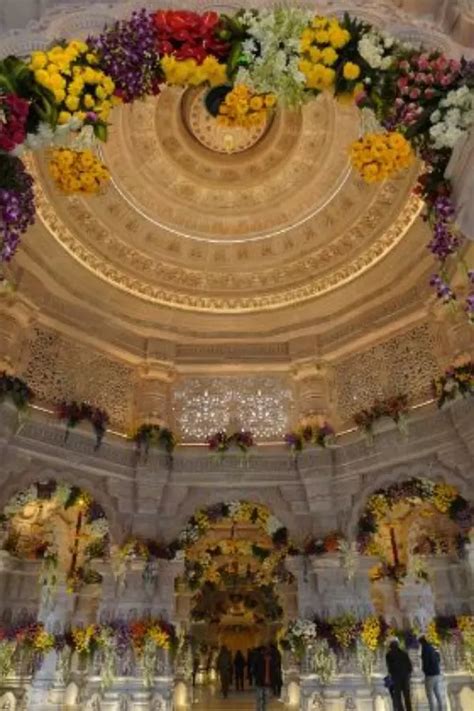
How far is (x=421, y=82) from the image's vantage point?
4633mm

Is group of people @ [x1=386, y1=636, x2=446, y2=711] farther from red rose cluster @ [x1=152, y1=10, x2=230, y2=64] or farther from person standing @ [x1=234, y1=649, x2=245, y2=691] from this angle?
person standing @ [x1=234, y1=649, x2=245, y2=691]

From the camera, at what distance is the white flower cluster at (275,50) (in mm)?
4605

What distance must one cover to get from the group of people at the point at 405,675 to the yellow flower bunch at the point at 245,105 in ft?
25.3

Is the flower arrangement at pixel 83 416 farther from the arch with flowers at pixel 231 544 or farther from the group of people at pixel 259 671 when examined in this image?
the group of people at pixel 259 671

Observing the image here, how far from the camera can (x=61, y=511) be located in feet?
39.6

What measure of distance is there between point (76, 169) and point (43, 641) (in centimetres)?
923

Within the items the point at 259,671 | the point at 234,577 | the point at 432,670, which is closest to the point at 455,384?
the point at 432,670

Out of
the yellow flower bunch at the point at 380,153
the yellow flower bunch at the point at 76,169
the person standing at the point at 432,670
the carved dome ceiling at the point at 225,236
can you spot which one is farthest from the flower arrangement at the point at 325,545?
the yellow flower bunch at the point at 76,169

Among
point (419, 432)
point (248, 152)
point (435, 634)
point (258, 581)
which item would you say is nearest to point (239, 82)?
point (419, 432)

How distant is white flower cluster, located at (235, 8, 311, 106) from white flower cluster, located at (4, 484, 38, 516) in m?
8.11

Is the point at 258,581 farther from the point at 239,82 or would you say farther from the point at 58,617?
the point at 239,82

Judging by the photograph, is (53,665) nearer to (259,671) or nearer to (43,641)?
(43,641)

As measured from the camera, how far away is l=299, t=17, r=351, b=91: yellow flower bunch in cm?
459

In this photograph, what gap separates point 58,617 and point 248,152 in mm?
10893
